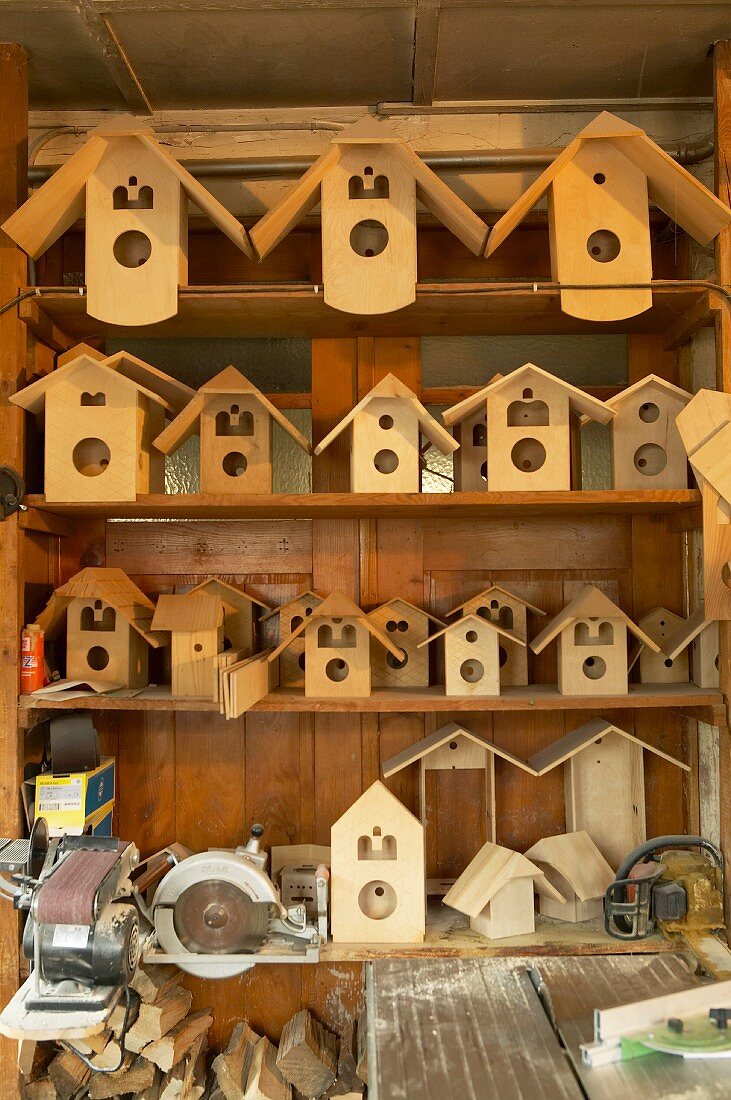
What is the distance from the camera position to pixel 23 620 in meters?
2.13

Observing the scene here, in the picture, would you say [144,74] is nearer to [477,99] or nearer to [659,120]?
[477,99]

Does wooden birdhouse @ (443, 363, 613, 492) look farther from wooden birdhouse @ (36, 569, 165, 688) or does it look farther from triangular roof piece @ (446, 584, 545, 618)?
wooden birdhouse @ (36, 569, 165, 688)

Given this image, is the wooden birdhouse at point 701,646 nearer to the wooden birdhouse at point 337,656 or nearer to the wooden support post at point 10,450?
the wooden birdhouse at point 337,656

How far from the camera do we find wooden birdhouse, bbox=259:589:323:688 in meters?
2.27

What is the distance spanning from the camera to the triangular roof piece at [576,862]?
2.12m

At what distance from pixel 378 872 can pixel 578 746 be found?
0.57 m

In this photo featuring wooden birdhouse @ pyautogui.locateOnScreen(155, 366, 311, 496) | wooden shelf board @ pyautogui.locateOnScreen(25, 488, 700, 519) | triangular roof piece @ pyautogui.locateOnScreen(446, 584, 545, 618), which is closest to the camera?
wooden shelf board @ pyautogui.locateOnScreen(25, 488, 700, 519)

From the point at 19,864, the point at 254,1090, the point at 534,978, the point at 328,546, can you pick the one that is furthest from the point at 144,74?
the point at 254,1090

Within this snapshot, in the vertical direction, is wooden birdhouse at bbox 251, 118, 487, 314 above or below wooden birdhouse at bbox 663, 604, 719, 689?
above

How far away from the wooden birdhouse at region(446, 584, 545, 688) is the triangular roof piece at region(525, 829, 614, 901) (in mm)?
396

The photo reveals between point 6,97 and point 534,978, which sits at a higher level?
point 6,97

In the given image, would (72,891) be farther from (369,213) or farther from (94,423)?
(369,213)

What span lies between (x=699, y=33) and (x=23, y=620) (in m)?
2.10

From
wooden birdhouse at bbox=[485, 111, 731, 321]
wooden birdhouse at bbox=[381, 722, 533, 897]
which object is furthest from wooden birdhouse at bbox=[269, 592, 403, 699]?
wooden birdhouse at bbox=[485, 111, 731, 321]
